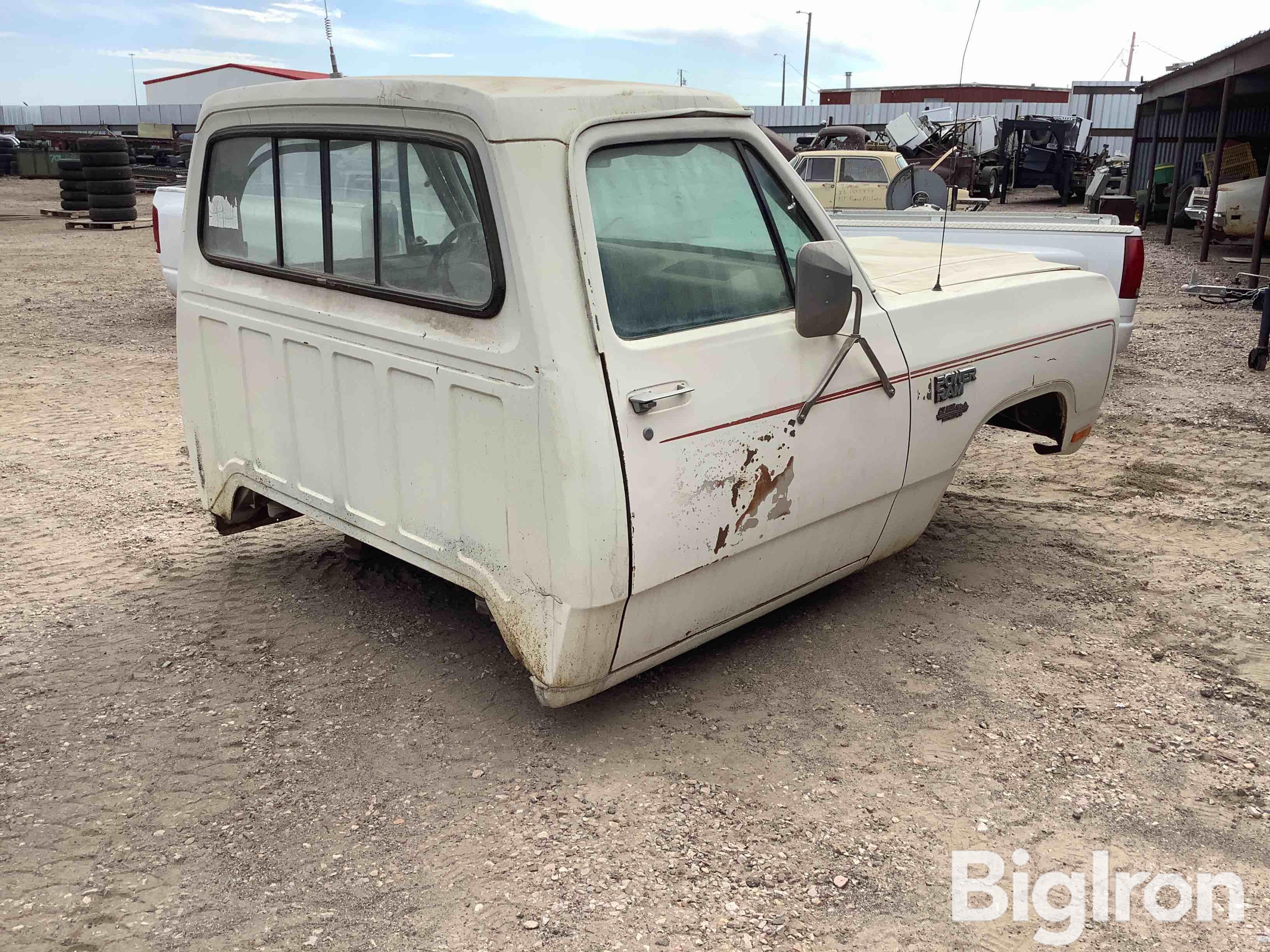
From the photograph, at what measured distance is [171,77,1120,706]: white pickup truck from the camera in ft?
8.52

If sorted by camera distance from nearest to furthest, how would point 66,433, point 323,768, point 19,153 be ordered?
1. point 323,768
2. point 66,433
3. point 19,153

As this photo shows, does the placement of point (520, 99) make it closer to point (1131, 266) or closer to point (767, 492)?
point (767, 492)

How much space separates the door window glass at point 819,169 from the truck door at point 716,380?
12.1 m

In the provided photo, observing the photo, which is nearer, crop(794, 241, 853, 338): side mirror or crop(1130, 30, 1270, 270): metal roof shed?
crop(794, 241, 853, 338): side mirror

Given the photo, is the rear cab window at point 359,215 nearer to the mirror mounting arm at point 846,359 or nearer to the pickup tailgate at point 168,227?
the mirror mounting arm at point 846,359

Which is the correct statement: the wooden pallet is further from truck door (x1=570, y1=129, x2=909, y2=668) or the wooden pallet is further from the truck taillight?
truck door (x1=570, y1=129, x2=909, y2=668)

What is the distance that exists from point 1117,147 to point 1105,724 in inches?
1662

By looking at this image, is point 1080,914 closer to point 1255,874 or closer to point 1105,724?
point 1255,874

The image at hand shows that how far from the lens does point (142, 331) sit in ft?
32.1

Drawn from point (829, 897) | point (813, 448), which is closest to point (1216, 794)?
point (829, 897)

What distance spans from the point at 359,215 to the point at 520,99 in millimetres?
762

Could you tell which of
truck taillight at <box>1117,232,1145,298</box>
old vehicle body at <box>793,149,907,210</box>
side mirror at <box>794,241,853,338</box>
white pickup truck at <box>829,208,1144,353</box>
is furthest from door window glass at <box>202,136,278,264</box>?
old vehicle body at <box>793,149,907,210</box>

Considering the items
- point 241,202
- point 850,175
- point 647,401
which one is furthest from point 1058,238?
point 850,175

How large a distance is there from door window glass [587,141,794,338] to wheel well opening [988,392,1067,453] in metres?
1.67
